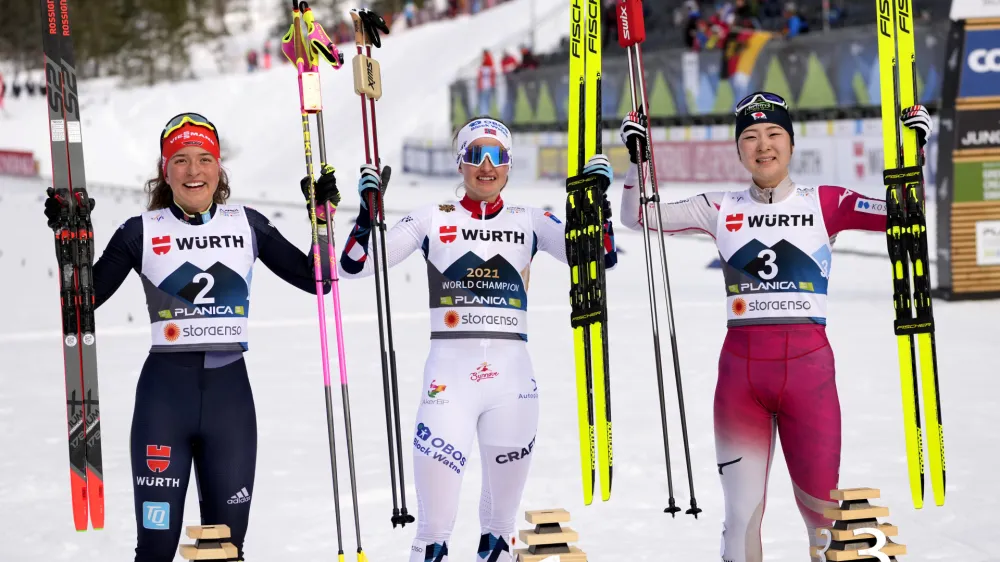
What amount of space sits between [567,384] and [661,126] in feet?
68.3

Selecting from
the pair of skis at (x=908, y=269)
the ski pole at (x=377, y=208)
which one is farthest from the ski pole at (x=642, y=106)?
the ski pole at (x=377, y=208)

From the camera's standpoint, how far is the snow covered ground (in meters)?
6.76

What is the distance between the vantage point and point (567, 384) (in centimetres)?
1060

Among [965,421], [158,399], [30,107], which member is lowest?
[965,421]

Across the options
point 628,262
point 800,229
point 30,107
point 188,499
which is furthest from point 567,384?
point 30,107

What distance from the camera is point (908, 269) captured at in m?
5.55

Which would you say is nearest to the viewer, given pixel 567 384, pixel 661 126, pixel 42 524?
pixel 42 524

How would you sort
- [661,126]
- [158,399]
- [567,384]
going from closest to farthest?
1. [158,399]
2. [567,384]
3. [661,126]

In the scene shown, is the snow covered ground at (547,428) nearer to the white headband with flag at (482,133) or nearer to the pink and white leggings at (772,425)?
the pink and white leggings at (772,425)

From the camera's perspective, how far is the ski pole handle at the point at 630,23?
595cm

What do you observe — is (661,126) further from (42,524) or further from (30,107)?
(30,107)

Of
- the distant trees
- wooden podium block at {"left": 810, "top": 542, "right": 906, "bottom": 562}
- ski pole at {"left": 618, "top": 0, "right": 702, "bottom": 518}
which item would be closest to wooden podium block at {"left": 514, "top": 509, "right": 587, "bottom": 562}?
ski pole at {"left": 618, "top": 0, "right": 702, "bottom": 518}

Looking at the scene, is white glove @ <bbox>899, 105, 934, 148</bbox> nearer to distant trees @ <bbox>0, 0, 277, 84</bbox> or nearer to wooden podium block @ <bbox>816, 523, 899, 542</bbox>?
wooden podium block @ <bbox>816, 523, 899, 542</bbox>

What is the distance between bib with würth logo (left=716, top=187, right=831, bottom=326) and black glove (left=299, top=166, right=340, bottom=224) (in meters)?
1.56
